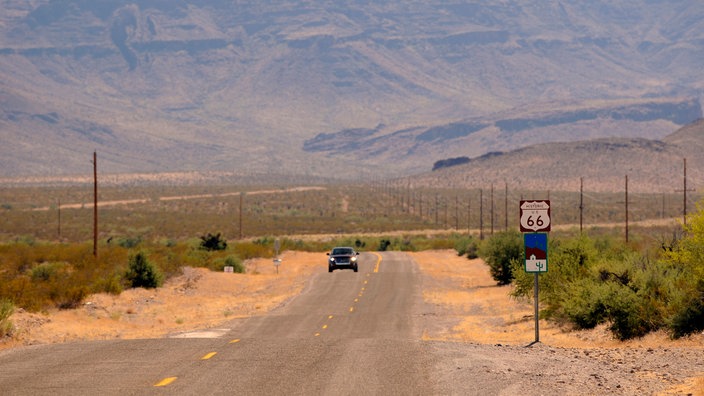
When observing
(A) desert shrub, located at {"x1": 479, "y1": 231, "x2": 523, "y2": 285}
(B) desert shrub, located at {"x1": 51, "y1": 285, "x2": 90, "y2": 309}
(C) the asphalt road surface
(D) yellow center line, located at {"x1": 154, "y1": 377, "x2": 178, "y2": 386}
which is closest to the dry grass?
(A) desert shrub, located at {"x1": 479, "y1": 231, "x2": 523, "y2": 285}

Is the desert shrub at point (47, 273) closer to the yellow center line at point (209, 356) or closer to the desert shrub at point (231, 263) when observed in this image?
the desert shrub at point (231, 263)

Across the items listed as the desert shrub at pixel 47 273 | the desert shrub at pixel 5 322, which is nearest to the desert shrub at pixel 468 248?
the desert shrub at pixel 47 273

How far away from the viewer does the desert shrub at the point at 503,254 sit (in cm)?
4522

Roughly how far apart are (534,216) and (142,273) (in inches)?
859

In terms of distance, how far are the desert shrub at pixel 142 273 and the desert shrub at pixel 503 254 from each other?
48.1 ft

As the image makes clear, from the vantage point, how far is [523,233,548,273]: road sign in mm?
21781

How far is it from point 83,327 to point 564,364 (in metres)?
14.9

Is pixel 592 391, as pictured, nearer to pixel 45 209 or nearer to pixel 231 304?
pixel 231 304

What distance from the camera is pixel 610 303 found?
77.6 feet

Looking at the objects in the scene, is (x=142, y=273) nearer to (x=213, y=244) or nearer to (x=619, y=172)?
(x=213, y=244)

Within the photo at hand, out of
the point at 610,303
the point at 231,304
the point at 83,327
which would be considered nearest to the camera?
the point at 610,303

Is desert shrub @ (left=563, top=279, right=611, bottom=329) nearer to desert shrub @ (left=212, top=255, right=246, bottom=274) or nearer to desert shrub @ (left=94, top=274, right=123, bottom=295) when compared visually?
desert shrub @ (left=94, top=274, right=123, bottom=295)

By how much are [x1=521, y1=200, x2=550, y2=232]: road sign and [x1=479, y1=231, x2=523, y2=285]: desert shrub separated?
2306cm

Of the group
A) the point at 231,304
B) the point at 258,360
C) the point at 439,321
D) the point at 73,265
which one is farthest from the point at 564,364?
the point at 73,265
